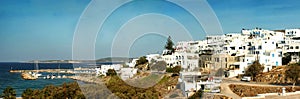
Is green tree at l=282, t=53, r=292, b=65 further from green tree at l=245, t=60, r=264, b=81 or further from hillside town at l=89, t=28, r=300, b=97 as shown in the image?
green tree at l=245, t=60, r=264, b=81

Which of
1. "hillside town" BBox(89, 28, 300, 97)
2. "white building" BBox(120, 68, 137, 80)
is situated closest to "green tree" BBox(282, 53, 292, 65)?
"hillside town" BBox(89, 28, 300, 97)

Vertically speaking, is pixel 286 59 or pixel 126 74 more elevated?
pixel 286 59

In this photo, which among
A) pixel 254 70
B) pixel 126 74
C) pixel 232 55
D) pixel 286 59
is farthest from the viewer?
pixel 232 55

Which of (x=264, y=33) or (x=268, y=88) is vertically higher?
(x=264, y=33)

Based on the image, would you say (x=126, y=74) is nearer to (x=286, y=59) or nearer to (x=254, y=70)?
(x=254, y=70)

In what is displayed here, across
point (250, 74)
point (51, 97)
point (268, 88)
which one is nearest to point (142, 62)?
point (250, 74)

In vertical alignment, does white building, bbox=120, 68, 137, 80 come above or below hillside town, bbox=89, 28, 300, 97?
below

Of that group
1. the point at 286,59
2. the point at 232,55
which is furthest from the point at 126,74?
the point at 286,59

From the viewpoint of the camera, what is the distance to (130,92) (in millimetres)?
6020

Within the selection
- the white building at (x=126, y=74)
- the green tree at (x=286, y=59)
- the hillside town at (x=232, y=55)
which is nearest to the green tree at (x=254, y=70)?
the hillside town at (x=232, y=55)

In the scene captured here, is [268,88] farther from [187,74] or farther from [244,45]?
[244,45]

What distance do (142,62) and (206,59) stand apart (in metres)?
5.01

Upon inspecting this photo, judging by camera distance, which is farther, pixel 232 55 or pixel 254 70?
pixel 232 55

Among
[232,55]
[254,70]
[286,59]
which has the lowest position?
[254,70]
